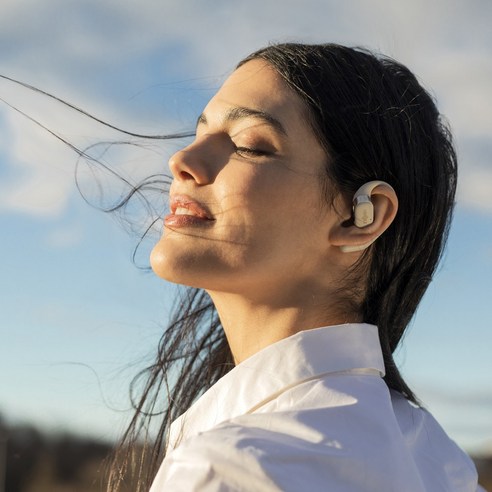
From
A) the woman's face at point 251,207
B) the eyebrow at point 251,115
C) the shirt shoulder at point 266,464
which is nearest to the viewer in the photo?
the shirt shoulder at point 266,464

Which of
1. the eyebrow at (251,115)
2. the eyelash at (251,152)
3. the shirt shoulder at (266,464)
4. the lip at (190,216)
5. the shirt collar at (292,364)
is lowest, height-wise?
the shirt shoulder at (266,464)

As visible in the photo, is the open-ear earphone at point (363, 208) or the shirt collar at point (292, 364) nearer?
the shirt collar at point (292, 364)

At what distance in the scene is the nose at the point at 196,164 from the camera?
9.42 ft

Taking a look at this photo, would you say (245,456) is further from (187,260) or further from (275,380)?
(187,260)

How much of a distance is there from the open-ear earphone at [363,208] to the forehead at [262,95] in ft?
0.89

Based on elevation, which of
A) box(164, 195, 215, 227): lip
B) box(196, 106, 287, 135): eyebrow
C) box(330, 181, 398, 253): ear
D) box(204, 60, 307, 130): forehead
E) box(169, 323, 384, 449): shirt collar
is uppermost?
box(204, 60, 307, 130): forehead

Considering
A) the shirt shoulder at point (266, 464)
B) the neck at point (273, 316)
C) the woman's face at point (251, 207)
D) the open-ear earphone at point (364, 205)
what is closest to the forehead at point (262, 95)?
the woman's face at point (251, 207)

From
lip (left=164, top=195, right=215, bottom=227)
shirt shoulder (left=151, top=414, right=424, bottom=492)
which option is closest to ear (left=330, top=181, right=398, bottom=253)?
lip (left=164, top=195, right=215, bottom=227)

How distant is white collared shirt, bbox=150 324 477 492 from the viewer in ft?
7.18

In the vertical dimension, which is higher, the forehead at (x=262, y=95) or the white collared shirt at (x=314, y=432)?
the forehead at (x=262, y=95)

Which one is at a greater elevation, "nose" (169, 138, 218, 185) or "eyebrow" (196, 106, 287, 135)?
"eyebrow" (196, 106, 287, 135)

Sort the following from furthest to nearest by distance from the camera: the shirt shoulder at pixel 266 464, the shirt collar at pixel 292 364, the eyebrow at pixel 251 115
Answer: the eyebrow at pixel 251 115
the shirt collar at pixel 292 364
the shirt shoulder at pixel 266 464

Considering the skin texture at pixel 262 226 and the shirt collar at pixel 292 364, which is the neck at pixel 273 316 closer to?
the skin texture at pixel 262 226

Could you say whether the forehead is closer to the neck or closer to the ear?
the ear
